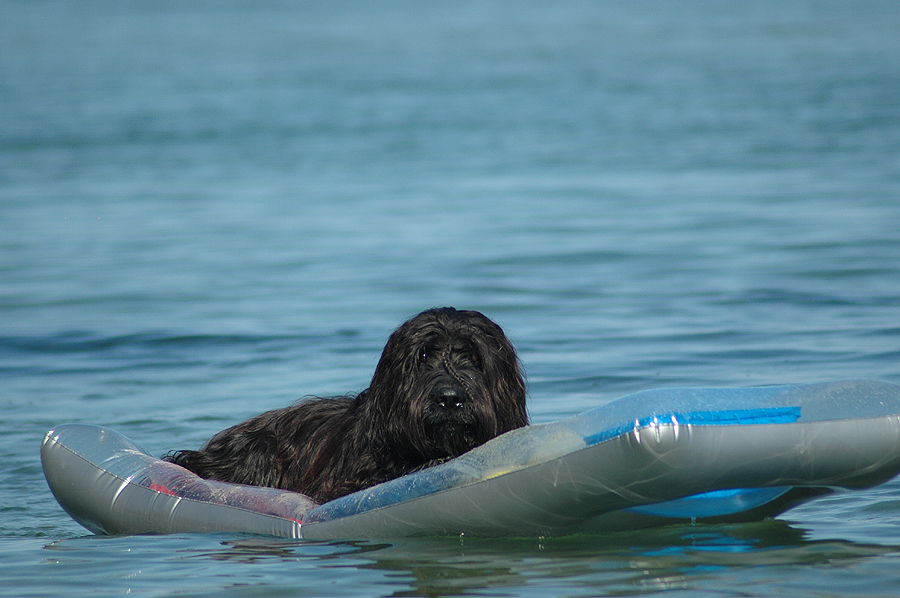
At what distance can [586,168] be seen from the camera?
24.0m

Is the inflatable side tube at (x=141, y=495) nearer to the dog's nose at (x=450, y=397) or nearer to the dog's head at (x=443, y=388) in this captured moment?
the dog's head at (x=443, y=388)

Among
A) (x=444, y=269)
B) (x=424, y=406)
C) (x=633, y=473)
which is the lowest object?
(x=633, y=473)

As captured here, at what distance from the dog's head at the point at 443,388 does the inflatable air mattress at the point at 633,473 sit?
17cm

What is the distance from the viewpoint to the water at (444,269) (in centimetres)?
523

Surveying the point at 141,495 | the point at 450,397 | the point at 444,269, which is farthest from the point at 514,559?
the point at 444,269

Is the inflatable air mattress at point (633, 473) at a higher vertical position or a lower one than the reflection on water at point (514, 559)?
higher

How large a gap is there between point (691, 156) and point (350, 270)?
480 inches

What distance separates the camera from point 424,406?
16.7ft

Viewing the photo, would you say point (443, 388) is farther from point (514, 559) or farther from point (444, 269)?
point (444, 269)

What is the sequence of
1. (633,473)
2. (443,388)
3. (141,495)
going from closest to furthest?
(633,473) → (443,388) → (141,495)

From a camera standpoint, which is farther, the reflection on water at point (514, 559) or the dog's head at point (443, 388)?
the dog's head at point (443, 388)

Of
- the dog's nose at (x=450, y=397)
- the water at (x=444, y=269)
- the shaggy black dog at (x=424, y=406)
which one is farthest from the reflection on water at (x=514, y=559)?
the dog's nose at (x=450, y=397)

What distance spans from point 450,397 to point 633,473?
34.6 inches

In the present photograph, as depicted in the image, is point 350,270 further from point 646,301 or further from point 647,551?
point 647,551
